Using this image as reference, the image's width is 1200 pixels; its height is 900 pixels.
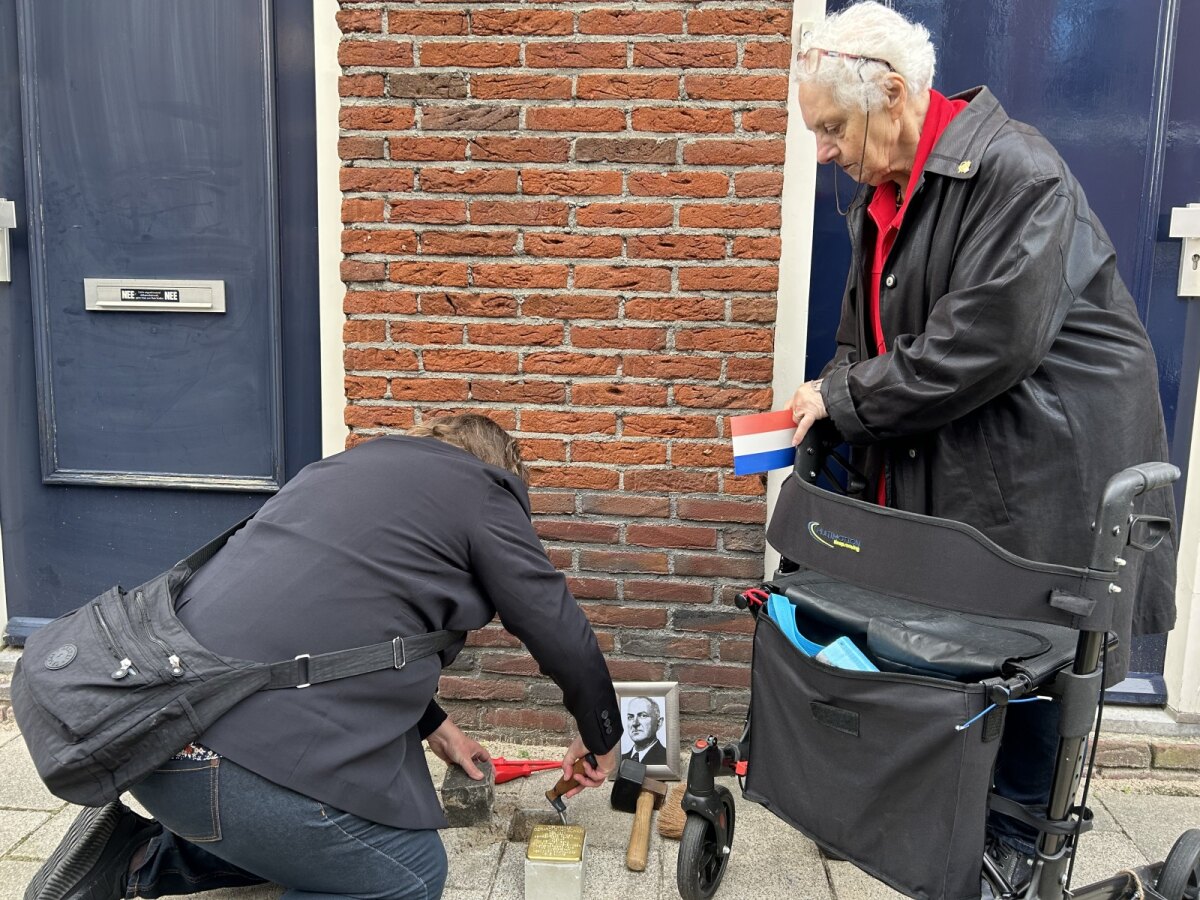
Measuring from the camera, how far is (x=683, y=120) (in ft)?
10.4

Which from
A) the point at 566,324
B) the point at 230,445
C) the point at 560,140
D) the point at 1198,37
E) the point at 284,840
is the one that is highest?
the point at 1198,37

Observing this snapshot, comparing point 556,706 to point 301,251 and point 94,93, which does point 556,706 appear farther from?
point 94,93

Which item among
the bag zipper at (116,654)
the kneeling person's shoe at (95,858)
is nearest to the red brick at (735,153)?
the bag zipper at (116,654)

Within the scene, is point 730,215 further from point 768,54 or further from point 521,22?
point 521,22

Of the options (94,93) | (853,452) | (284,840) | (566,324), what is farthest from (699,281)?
(94,93)

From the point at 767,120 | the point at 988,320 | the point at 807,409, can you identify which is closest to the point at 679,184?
the point at 767,120

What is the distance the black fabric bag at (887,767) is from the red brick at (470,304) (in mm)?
1513

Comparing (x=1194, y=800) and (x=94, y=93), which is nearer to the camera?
(x=1194, y=800)

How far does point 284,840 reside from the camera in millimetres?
2109

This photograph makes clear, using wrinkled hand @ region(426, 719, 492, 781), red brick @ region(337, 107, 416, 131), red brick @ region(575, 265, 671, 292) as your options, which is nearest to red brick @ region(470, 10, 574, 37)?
red brick @ region(337, 107, 416, 131)

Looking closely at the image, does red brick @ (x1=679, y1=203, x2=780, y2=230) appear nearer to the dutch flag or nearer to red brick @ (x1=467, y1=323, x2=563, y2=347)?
red brick @ (x1=467, y1=323, x2=563, y2=347)

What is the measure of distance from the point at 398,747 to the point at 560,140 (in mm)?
1876

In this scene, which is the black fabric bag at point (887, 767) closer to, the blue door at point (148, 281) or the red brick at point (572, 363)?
the red brick at point (572, 363)

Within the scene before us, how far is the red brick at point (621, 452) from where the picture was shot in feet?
11.0
